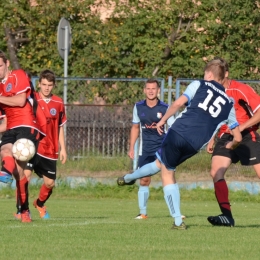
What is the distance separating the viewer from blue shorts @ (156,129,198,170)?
9.45 m

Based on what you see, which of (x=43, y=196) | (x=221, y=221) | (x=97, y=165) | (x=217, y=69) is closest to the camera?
(x=217, y=69)

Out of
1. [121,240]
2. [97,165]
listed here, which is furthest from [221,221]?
[97,165]

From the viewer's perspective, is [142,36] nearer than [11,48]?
Yes

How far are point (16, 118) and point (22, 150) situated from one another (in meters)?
0.52

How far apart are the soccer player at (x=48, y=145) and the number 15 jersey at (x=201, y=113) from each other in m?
3.62

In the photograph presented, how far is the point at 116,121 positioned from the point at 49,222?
8194mm

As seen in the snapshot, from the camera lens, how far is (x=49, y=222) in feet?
35.9

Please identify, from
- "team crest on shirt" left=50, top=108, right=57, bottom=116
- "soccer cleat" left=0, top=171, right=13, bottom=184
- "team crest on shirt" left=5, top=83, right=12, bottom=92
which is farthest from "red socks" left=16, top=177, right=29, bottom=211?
"team crest on shirt" left=50, top=108, right=57, bottom=116

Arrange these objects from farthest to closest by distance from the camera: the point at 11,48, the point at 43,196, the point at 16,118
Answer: the point at 11,48, the point at 43,196, the point at 16,118

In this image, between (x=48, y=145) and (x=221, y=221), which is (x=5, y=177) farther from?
(x=48, y=145)

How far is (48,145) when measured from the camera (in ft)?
43.5

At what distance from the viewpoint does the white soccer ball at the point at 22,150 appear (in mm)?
10398

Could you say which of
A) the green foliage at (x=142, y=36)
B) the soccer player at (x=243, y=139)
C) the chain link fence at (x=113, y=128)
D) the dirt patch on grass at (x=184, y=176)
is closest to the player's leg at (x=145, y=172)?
the soccer player at (x=243, y=139)

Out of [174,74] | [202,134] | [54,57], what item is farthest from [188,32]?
[202,134]
